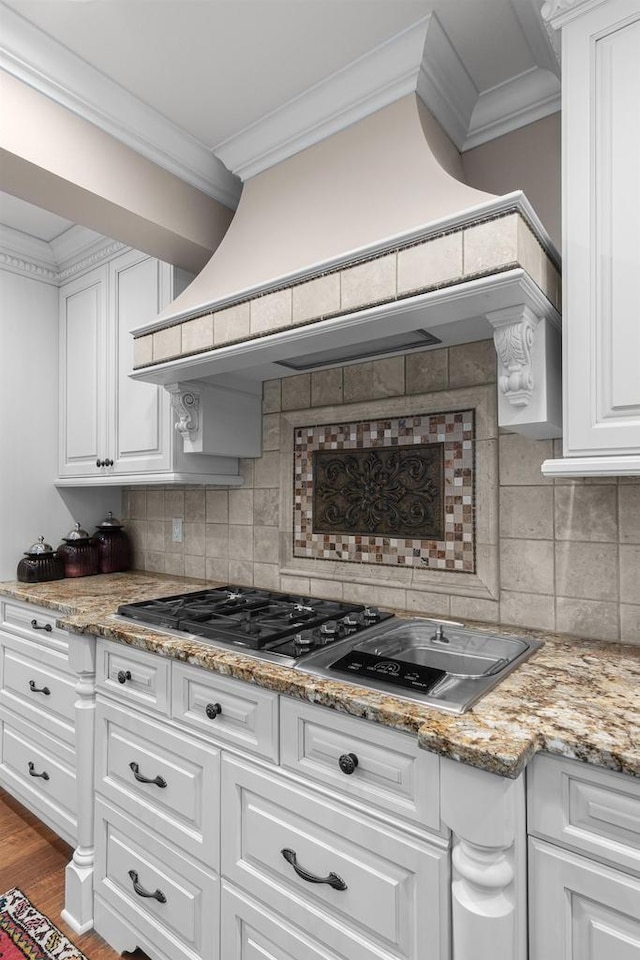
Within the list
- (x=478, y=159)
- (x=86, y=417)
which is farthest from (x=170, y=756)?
(x=478, y=159)

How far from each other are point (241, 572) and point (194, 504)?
446mm

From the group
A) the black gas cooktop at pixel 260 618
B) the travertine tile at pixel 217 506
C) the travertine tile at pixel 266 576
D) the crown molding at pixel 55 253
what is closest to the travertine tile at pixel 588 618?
the black gas cooktop at pixel 260 618

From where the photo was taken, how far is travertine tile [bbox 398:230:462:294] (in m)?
1.22

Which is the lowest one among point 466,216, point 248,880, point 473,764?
point 248,880

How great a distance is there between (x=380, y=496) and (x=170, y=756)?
105cm

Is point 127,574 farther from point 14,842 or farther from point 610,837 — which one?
point 610,837

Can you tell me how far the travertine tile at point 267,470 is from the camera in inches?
89.0

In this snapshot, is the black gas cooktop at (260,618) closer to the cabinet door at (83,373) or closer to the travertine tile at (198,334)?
the travertine tile at (198,334)

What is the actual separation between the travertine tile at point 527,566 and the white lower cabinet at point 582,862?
73cm

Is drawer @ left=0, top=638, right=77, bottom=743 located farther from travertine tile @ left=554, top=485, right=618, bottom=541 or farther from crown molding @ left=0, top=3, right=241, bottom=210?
crown molding @ left=0, top=3, right=241, bottom=210

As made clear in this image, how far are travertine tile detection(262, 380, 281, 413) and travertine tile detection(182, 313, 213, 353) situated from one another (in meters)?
0.54

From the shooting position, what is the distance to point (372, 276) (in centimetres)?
136

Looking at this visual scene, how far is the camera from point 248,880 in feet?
4.17

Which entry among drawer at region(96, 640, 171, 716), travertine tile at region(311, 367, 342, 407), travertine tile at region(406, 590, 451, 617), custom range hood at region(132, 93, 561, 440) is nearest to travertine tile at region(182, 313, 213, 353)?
custom range hood at region(132, 93, 561, 440)
